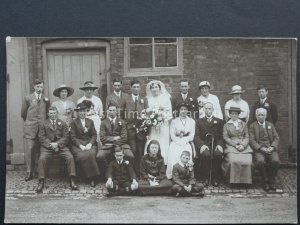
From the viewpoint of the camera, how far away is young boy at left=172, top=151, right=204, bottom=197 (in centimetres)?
478

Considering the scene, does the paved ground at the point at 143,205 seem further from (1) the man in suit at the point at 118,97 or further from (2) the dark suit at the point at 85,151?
(1) the man in suit at the point at 118,97

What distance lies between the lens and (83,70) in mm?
4723

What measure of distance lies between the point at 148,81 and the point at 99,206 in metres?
1.25

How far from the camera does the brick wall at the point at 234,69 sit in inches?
184

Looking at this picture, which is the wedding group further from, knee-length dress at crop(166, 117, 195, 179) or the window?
the window

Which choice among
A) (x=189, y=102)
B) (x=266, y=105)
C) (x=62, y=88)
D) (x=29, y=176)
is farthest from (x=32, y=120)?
(x=266, y=105)

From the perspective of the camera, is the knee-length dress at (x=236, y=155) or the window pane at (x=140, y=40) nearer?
the window pane at (x=140, y=40)

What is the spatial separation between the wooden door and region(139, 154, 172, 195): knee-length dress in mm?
849

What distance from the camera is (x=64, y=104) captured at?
15.6 ft

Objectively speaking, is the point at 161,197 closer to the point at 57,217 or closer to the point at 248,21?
the point at 57,217

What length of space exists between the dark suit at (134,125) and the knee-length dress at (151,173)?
0.23ft

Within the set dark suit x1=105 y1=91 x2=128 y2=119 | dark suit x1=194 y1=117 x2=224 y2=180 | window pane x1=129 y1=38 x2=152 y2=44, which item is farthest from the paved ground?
window pane x1=129 y1=38 x2=152 y2=44

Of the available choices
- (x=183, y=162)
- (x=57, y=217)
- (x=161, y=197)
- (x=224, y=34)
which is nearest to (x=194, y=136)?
(x=183, y=162)

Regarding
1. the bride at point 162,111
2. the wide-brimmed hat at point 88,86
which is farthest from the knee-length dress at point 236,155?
the wide-brimmed hat at point 88,86
